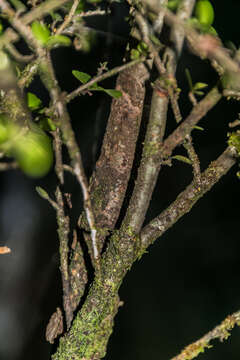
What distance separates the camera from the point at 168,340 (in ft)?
3.61

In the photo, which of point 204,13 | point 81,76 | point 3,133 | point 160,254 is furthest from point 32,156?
point 160,254

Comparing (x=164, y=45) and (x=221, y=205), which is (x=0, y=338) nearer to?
(x=221, y=205)

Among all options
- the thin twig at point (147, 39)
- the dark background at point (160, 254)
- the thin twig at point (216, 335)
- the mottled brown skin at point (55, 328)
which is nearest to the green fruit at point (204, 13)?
the thin twig at point (147, 39)

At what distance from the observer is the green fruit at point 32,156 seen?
30 centimetres

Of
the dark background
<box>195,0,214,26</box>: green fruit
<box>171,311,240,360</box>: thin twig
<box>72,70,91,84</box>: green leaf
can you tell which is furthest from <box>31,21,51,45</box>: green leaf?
the dark background

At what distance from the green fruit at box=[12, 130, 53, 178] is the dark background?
2.09ft

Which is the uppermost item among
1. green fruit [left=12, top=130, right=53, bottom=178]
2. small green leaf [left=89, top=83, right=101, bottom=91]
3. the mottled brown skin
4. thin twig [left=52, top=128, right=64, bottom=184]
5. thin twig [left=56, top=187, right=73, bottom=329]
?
small green leaf [left=89, top=83, right=101, bottom=91]

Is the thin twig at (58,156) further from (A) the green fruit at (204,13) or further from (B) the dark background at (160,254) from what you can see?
(B) the dark background at (160,254)

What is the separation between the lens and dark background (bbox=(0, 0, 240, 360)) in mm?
981

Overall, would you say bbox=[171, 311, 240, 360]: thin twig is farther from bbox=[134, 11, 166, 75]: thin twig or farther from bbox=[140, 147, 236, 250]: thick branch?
bbox=[134, 11, 166, 75]: thin twig

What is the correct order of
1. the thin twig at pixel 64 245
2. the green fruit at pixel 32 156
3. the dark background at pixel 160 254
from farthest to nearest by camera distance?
the dark background at pixel 160 254
the thin twig at pixel 64 245
the green fruit at pixel 32 156

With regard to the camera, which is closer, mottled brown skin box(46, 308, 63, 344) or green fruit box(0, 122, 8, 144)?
green fruit box(0, 122, 8, 144)

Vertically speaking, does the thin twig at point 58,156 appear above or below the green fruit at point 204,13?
below

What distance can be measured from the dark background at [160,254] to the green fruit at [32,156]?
64 cm
